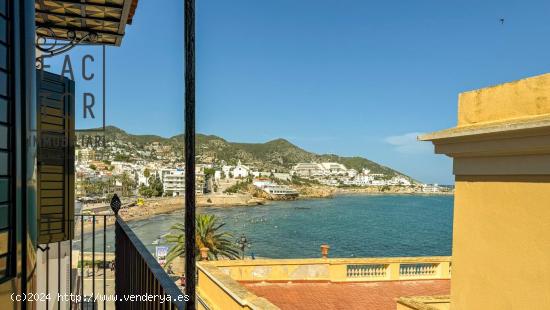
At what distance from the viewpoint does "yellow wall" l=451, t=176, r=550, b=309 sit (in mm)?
3576

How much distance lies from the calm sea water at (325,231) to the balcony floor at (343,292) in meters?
41.3

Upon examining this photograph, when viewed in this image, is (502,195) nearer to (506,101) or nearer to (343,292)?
(506,101)

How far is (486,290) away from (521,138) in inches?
62.2

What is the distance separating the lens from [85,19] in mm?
4863

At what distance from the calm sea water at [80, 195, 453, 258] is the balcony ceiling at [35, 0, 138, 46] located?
47153 mm

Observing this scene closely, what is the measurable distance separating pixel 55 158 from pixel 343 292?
8.47 m

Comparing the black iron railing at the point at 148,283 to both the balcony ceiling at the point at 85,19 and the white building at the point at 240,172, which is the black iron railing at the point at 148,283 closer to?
the balcony ceiling at the point at 85,19

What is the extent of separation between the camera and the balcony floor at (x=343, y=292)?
33.4 feet

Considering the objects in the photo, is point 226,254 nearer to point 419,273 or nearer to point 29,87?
point 419,273

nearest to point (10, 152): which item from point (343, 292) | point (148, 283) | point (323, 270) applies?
point (148, 283)

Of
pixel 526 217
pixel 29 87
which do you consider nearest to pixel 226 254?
pixel 526 217

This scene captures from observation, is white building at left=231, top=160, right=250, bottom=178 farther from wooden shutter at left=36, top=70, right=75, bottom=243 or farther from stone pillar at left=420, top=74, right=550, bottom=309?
stone pillar at left=420, top=74, right=550, bottom=309

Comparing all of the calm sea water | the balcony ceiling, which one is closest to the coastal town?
the calm sea water

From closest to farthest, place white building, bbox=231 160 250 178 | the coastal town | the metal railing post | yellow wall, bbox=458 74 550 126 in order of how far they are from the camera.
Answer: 1. the metal railing post
2. yellow wall, bbox=458 74 550 126
3. the coastal town
4. white building, bbox=231 160 250 178
